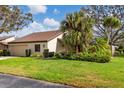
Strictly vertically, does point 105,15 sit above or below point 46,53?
above

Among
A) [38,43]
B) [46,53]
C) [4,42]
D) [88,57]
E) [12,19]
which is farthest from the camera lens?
[4,42]

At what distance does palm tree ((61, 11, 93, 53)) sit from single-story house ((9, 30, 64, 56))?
533 cm

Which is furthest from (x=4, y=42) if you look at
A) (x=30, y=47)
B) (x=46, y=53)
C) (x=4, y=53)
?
(x=46, y=53)

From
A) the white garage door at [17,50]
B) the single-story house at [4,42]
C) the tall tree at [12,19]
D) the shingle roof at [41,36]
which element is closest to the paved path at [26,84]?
the tall tree at [12,19]

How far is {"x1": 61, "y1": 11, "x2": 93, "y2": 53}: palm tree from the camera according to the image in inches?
934

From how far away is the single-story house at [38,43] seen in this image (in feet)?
97.0

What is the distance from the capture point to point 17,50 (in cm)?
3403

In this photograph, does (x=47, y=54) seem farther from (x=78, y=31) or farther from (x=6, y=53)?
(x=6, y=53)

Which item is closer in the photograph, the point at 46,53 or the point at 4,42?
the point at 46,53

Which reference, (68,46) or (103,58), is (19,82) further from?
(68,46)

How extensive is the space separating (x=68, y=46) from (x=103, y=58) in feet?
19.3

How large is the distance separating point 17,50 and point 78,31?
42.5 ft
